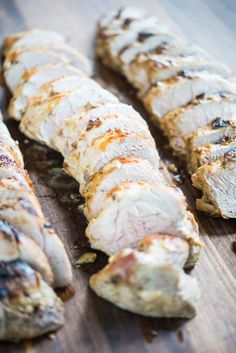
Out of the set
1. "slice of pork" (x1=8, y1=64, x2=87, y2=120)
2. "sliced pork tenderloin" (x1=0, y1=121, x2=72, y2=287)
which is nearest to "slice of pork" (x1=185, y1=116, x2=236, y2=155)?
"slice of pork" (x1=8, y1=64, x2=87, y2=120)

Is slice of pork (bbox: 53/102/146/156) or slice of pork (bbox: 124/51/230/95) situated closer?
slice of pork (bbox: 53/102/146/156)

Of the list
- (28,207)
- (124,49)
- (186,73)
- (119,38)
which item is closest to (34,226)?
(28,207)

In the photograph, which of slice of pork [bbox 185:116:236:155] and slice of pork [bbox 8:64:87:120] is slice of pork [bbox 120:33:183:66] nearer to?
slice of pork [bbox 8:64:87:120]

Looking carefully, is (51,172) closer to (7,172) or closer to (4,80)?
(7,172)

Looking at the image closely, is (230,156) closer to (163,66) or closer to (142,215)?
(142,215)

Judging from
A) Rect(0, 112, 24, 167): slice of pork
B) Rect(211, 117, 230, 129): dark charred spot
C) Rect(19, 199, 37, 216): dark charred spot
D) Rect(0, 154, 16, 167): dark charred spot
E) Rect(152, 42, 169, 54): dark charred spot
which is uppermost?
Rect(211, 117, 230, 129): dark charred spot

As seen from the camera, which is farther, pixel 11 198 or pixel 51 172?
pixel 51 172

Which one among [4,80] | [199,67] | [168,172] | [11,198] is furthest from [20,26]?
[11,198]
